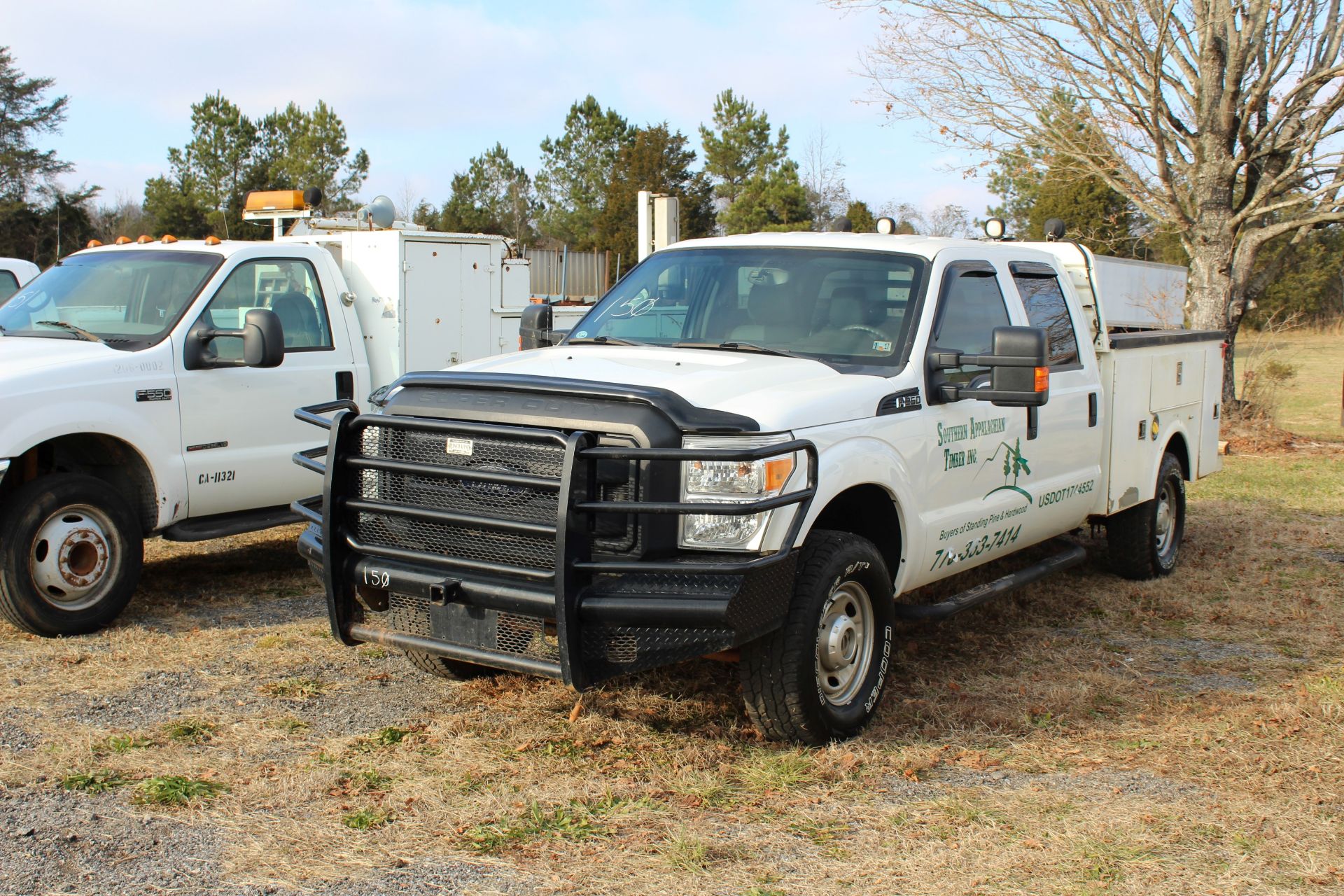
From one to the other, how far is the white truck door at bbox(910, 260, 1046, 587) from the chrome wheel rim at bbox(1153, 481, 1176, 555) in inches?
88.0

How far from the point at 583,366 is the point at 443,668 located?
1.57 m

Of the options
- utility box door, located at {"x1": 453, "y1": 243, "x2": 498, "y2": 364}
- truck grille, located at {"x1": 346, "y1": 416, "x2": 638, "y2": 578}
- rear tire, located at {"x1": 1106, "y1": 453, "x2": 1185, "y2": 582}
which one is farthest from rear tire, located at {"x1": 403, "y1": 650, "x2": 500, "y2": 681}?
rear tire, located at {"x1": 1106, "y1": 453, "x2": 1185, "y2": 582}

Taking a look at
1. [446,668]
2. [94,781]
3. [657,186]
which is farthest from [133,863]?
[657,186]

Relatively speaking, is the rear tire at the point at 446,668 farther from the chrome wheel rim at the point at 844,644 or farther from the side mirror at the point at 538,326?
the side mirror at the point at 538,326

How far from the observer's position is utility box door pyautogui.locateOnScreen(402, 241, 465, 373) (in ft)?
27.1

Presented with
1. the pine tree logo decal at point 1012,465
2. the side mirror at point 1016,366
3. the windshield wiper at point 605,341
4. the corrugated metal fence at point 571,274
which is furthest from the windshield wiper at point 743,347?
the corrugated metal fence at point 571,274

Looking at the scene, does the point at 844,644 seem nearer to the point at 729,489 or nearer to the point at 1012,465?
the point at 729,489

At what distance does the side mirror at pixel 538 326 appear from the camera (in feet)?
20.6

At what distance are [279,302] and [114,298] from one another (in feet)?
2.93

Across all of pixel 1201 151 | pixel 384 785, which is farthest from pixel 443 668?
pixel 1201 151

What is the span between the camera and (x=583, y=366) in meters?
4.74

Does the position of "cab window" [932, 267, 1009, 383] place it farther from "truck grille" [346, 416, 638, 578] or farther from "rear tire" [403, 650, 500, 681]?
"rear tire" [403, 650, 500, 681]

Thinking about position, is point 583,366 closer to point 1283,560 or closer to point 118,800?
point 118,800

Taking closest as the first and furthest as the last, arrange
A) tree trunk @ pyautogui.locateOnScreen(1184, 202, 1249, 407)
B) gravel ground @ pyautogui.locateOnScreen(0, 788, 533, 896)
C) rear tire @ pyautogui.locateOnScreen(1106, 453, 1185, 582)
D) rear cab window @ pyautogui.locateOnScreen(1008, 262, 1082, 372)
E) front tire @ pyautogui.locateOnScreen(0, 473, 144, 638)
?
Result: gravel ground @ pyautogui.locateOnScreen(0, 788, 533, 896) < front tire @ pyautogui.locateOnScreen(0, 473, 144, 638) < rear cab window @ pyautogui.locateOnScreen(1008, 262, 1082, 372) < rear tire @ pyautogui.locateOnScreen(1106, 453, 1185, 582) < tree trunk @ pyautogui.locateOnScreen(1184, 202, 1249, 407)
